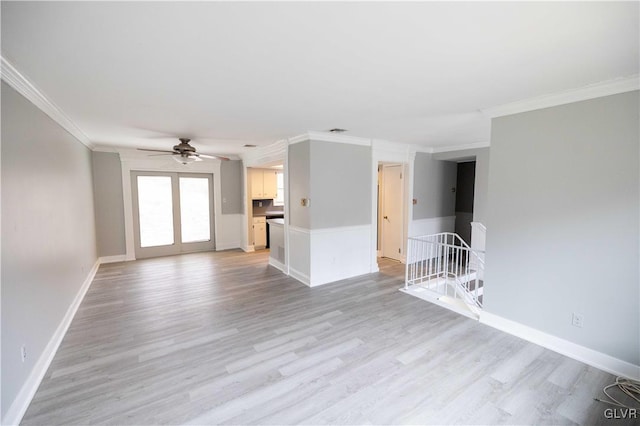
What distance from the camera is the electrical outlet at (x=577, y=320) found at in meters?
2.64

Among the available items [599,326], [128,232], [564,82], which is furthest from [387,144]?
[128,232]

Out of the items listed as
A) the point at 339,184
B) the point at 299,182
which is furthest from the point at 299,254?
the point at 339,184

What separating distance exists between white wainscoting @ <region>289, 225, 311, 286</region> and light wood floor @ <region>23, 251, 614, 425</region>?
→ 29.5 inches

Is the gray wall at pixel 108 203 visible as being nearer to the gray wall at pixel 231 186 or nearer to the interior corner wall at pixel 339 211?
the gray wall at pixel 231 186

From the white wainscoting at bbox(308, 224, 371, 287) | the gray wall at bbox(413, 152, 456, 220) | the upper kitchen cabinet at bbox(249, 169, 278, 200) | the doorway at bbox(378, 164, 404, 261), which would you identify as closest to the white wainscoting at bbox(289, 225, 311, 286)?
the white wainscoting at bbox(308, 224, 371, 287)

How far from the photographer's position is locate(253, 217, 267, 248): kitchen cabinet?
24.7ft

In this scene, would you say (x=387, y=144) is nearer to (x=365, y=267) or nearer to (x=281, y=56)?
(x=365, y=267)

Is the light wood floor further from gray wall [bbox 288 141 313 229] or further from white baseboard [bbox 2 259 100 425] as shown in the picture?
gray wall [bbox 288 141 313 229]

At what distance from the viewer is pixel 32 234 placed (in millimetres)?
2365

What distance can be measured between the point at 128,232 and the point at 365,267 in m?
5.09

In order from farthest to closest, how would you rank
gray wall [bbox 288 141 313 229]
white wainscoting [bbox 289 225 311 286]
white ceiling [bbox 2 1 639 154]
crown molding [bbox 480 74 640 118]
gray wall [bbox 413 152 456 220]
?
gray wall [bbox 413 152 456 220] < white wainscoting [bbox 289 225 311 286] < gray wall [bbox 288 141 313 229] < crown molding [bbox 480 74 640 118] < white ceiling [bbox 2 1 639 154]

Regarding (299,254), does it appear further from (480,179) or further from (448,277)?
(480,179)

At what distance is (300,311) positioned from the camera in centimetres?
369

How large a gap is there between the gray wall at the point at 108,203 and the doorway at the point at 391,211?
5.67m
